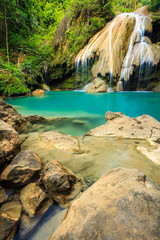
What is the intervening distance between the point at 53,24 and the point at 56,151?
1055 inches

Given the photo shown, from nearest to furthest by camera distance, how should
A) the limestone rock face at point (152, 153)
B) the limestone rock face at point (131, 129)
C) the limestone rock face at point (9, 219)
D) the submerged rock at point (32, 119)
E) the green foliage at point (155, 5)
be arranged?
the limestone rock face at point (9, 219)
the limestone rock face at point (152, 153)
the limestone rock face at point (131, 129)
the submerged rock at point (32, 119)
the green foliage at point (155, 5)

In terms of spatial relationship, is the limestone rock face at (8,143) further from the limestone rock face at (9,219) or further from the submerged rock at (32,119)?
the submerged rock at (32,119)

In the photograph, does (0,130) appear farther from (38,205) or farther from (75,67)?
(75,67)

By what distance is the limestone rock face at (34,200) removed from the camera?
138 centimetres

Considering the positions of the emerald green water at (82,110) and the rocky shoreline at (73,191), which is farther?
the emerald green water at (82,110)

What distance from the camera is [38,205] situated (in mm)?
1403

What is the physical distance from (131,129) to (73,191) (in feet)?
8.21

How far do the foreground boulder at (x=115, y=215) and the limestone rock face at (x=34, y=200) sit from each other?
0.55 metres

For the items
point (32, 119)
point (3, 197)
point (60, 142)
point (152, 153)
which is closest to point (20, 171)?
→ point (3, 197)

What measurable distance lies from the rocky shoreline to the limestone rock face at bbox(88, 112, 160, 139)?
16 cm

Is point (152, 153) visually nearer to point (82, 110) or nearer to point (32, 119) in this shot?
point (32, 119)

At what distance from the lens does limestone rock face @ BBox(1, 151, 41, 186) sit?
1619 mm

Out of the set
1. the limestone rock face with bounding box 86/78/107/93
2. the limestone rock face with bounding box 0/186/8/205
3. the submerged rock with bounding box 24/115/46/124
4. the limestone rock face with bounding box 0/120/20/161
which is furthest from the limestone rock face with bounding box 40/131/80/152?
the limestone rock face with bounding box 86/78/107/93

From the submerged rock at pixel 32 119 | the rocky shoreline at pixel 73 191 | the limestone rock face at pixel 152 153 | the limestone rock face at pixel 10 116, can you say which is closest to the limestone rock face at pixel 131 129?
the rocky shoreline at pixel 73 191
